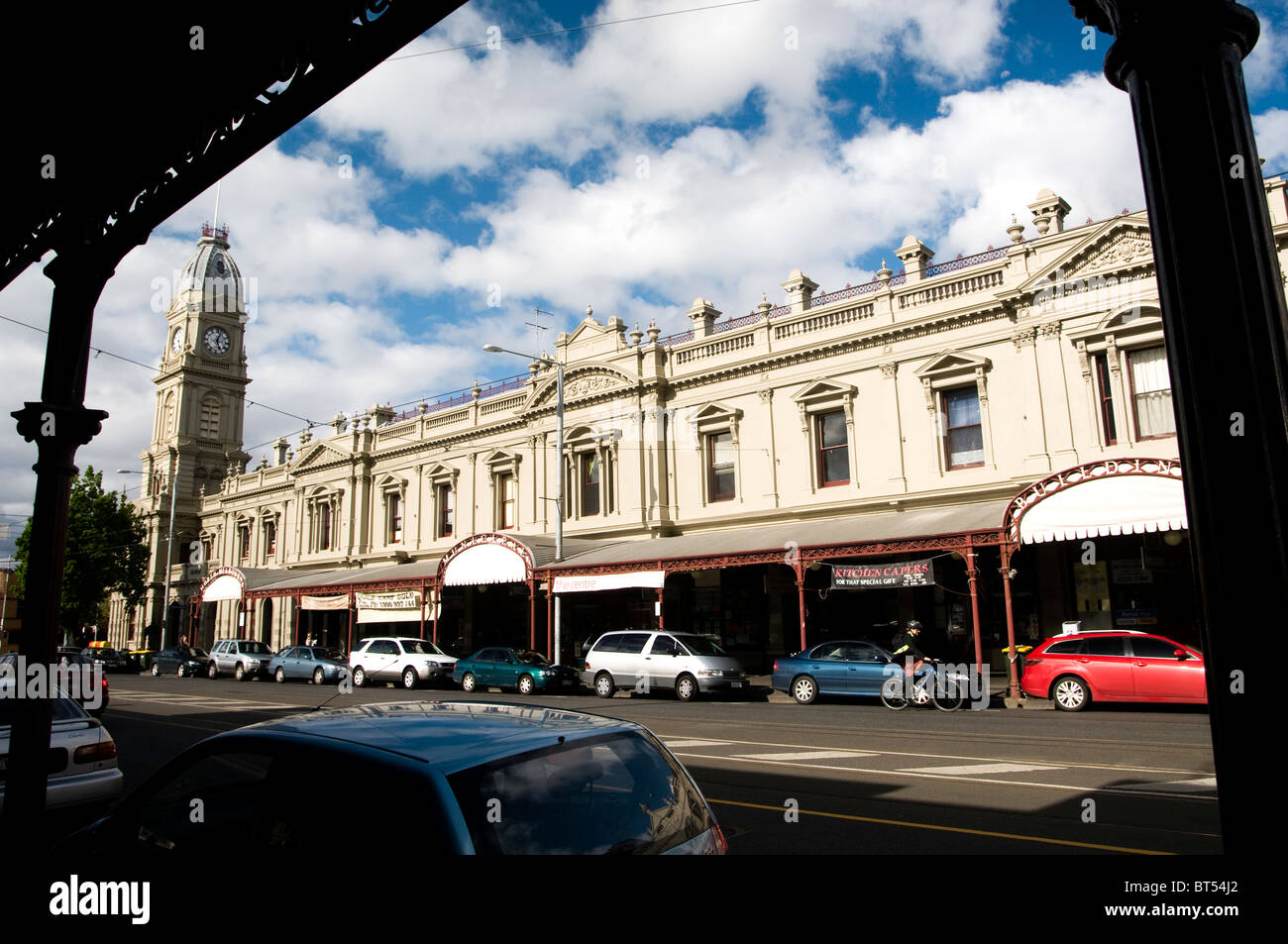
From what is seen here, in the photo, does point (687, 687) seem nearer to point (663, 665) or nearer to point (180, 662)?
point (663, 665)

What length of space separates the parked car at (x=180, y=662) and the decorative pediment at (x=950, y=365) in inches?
1273

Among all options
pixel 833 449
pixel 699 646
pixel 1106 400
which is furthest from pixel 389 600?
pixel 1106 400

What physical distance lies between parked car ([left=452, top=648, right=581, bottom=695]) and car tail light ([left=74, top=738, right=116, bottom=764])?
16.2 m

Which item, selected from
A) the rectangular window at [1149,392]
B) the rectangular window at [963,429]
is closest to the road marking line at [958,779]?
the rectangular window at [1149,392]

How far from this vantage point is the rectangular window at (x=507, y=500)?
115ft

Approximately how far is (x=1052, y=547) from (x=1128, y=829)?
16.2 m

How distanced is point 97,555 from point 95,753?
2093 inches

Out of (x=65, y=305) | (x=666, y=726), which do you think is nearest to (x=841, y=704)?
(x=666, y=726)

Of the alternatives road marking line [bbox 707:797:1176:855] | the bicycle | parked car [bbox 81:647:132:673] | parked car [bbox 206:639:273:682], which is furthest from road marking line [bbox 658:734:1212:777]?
parked car [bbox 81:647:132:673]

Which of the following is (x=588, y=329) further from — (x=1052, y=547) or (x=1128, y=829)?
(x=1128, y=829)

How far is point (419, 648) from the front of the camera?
2866 cm

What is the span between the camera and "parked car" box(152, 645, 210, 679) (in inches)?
1555

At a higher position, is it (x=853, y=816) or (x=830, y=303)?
(x=830, y=303)

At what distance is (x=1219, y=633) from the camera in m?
2.04
